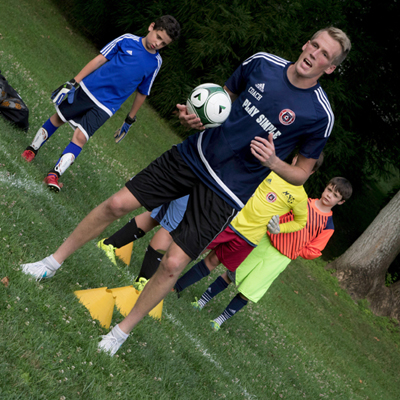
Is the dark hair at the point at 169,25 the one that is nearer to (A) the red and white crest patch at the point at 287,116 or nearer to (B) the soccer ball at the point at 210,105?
(B) the soccer ball at the point at 210,105

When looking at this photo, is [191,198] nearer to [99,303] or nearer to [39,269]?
[99,303]

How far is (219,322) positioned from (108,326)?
2.69 metres

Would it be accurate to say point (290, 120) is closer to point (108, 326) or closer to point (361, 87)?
point (108, 326)

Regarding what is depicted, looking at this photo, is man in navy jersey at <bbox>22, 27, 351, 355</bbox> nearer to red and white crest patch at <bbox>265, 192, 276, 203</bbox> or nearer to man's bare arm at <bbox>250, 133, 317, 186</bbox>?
man's bare arm at <bbox>250, 133, 317, 186</bbox>

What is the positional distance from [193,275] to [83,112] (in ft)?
8.27

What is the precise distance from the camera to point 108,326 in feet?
11.1

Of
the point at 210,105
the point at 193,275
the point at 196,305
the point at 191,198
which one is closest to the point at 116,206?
the point at 191,198

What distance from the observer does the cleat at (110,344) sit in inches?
118

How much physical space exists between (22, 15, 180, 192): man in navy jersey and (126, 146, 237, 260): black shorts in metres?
2.38

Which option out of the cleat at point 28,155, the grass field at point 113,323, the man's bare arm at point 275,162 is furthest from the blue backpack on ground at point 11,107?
the man's bare arm at point 275,162

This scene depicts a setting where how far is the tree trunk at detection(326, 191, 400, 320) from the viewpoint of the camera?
576 inches

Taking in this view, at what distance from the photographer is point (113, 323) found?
11.8ft

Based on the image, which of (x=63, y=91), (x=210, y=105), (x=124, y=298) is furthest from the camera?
(x=63, y=91)

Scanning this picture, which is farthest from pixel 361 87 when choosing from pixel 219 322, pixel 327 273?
pixel 219 322
